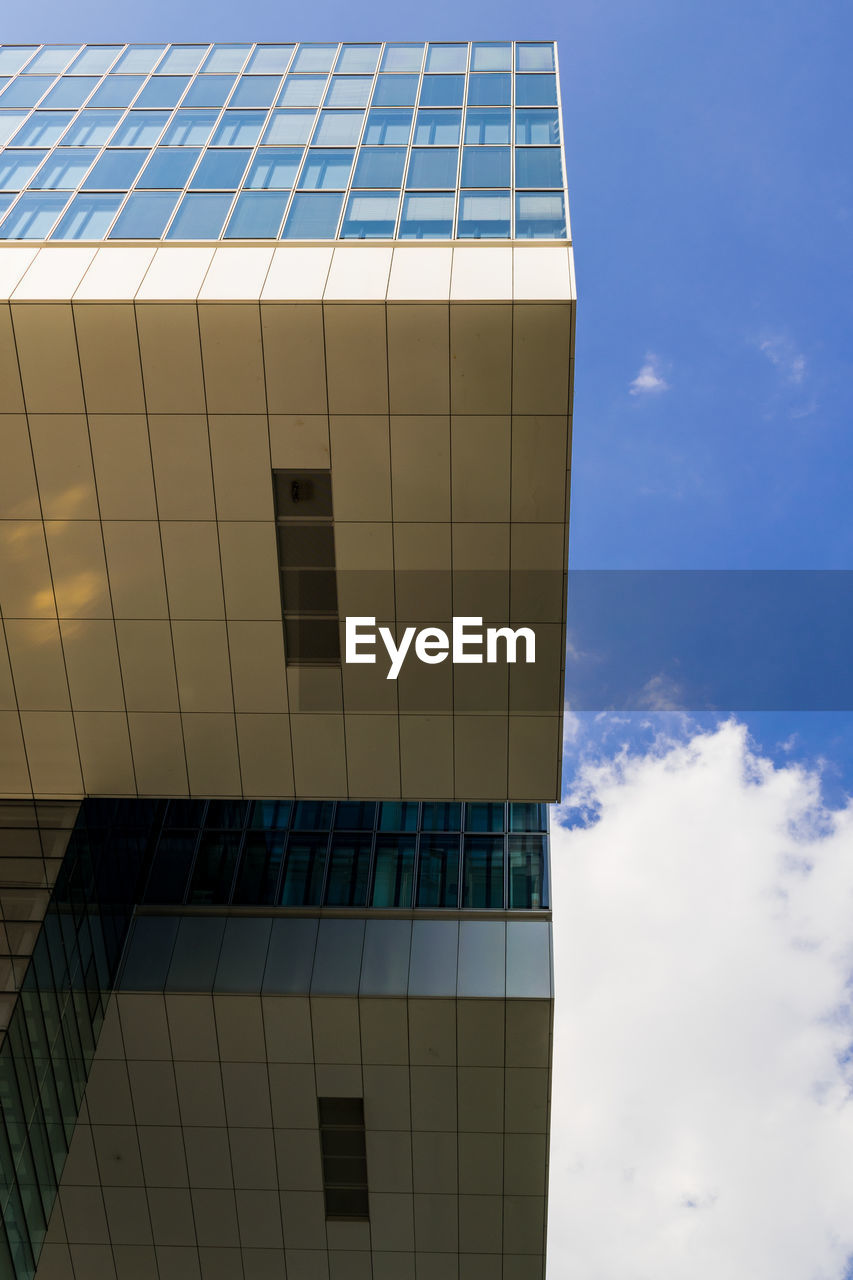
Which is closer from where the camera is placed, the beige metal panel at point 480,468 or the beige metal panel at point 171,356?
the beige metal panel at point 171,356

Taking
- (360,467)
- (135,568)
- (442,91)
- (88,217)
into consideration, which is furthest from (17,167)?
(360,467)

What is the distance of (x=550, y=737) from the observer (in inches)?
677

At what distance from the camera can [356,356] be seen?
14.7m

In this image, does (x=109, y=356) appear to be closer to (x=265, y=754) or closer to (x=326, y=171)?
(x=326, y=171)

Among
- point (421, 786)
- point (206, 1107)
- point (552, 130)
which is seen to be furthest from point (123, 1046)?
point (552, 130)

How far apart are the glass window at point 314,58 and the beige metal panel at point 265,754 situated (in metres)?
14.0

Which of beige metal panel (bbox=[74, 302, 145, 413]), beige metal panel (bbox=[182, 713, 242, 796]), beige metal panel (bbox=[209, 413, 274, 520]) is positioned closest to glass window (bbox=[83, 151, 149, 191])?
beige metal panel (bbox=[74, 302, 145, 413])

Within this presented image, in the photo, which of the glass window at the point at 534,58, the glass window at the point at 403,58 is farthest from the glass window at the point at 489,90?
the glass window at the point at 403,58

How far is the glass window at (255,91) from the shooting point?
62.1ft

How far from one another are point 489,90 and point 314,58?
4.20 m

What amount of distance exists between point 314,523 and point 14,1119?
11.2m

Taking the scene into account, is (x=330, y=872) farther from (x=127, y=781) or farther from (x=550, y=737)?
(x=550, y=737)

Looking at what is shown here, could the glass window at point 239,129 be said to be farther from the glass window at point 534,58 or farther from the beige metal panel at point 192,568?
the beige metal panel at point 192,568

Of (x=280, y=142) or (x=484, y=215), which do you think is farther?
(x=280, y=142)
